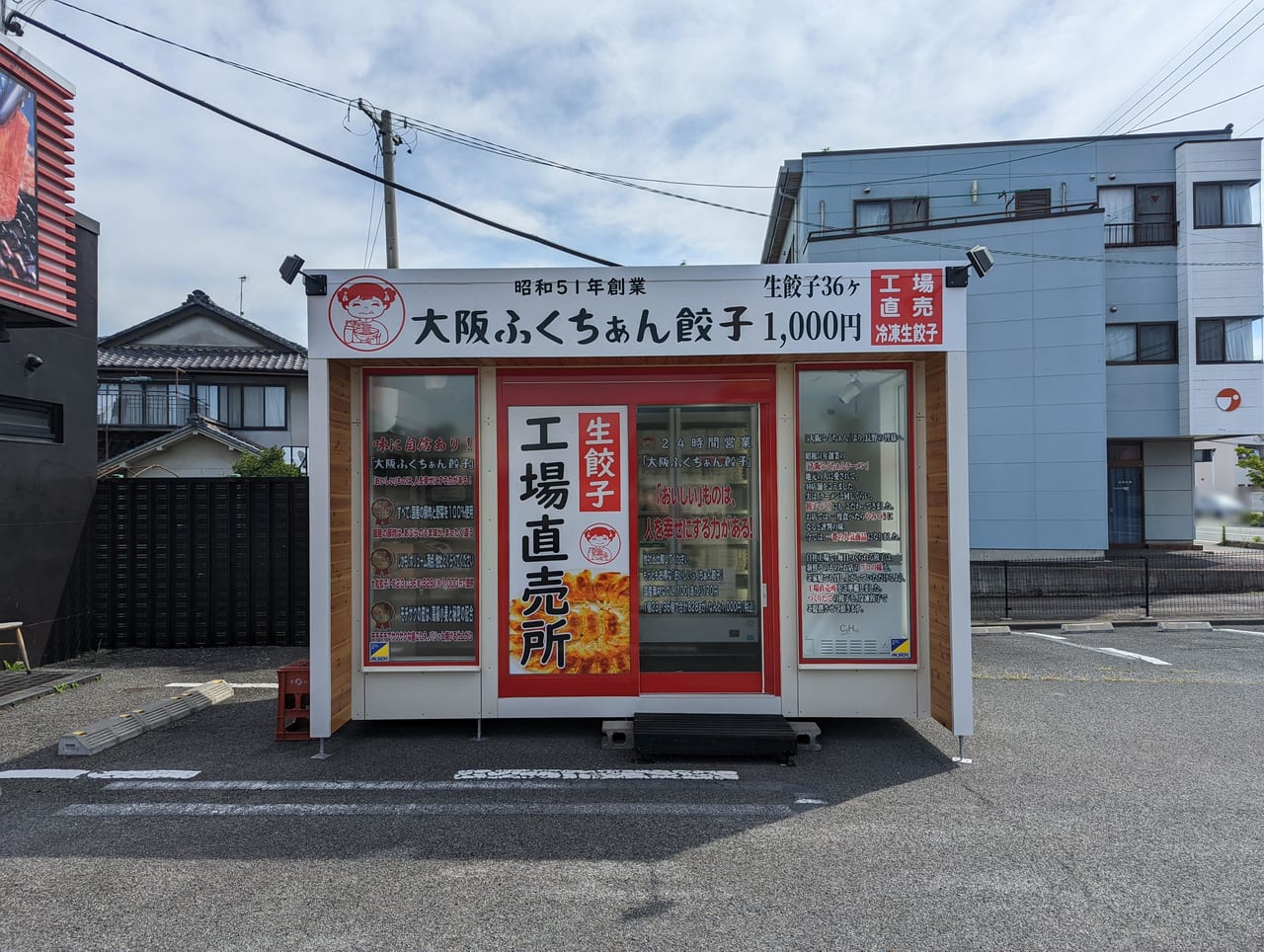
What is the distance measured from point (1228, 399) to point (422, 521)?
21.4 m

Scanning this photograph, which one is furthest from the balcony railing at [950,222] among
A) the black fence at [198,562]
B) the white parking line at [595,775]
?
the white parking line at [595,775]

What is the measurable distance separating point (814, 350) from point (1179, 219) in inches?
777

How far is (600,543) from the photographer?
19.2 ft

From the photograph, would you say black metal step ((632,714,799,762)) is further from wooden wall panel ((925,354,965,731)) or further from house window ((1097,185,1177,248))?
house window ((1097,185,1177,248))

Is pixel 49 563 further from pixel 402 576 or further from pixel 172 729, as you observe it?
pixel 402 576

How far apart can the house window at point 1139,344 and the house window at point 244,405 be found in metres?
22.7

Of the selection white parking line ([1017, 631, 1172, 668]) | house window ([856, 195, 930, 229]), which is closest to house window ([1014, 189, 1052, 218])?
house window ([856, 195, 930, 229])

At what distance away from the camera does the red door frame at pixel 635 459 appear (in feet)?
19.0

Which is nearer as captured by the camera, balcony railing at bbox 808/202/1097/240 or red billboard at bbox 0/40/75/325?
red billboard at bbox 0/40/75/325

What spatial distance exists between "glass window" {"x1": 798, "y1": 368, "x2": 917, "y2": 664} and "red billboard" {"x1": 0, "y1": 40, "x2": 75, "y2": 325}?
6931 millimetres

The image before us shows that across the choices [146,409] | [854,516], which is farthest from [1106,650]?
[146,409]

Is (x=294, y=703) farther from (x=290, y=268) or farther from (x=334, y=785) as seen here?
(x=290, y=268)

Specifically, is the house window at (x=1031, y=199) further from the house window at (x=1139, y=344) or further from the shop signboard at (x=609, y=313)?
the shop signboard at (x=609, y=313)

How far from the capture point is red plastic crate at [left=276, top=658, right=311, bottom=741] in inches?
223
